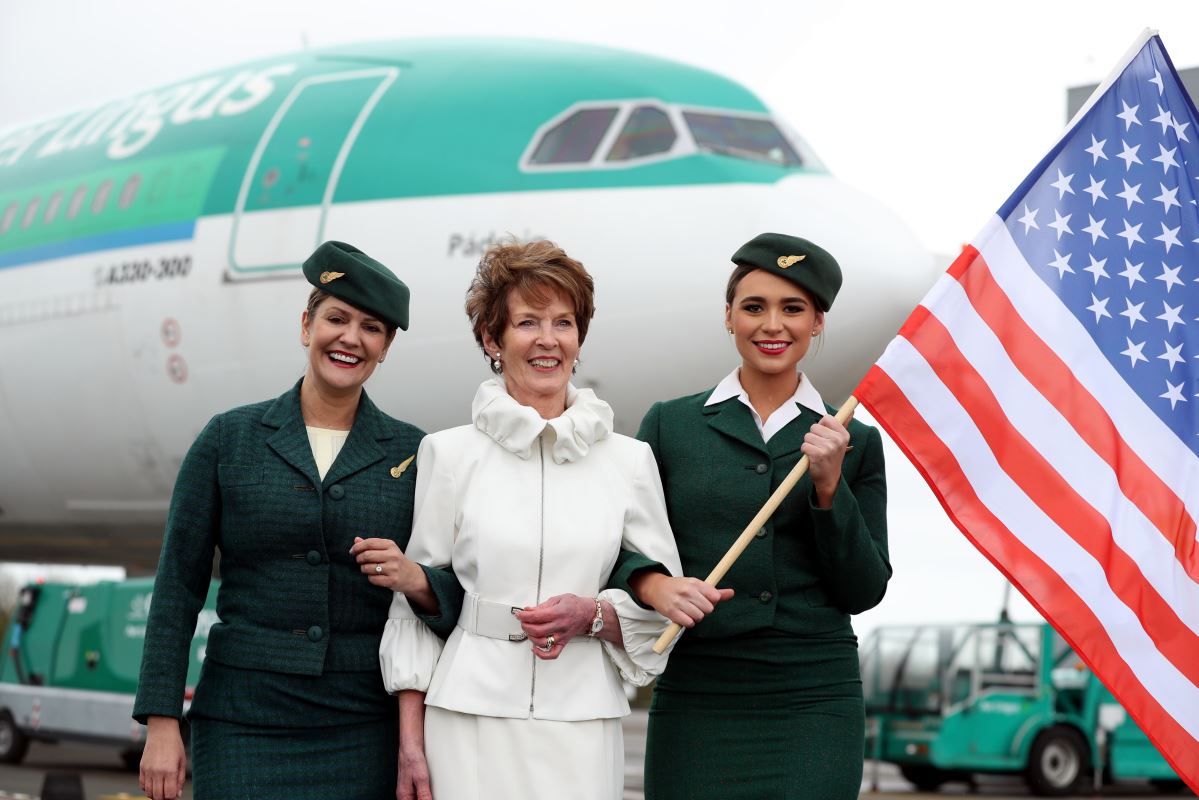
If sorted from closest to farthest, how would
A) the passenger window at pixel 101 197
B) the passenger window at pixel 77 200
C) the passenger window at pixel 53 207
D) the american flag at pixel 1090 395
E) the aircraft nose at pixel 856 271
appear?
the american flag at pixel 1090 395
the aircraft nose at pixel 856 271
the passenger window at pixel 101 197
the passenger window at pixel 77 200
the passenger window at pixel 53 207

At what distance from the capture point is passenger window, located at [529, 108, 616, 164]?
820 centimetres

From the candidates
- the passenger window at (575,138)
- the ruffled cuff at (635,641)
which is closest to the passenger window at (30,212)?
the passenger window at (575,138)

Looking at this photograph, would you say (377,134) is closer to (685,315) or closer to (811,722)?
(685,315)

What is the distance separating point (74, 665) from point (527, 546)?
1014 cm

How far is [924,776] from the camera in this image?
14117 millimetres

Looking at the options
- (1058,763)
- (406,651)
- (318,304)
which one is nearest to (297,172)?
(318,304)

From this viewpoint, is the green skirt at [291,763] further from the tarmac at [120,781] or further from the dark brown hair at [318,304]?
the tarmac at [120,781]

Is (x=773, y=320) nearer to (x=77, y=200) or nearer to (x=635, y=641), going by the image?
(x=635, y=641)

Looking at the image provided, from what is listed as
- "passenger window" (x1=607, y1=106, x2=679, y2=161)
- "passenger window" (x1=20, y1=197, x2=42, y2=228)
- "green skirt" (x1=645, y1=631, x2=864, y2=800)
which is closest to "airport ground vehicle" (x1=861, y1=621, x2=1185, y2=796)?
"passenger window" (x1=607, y1=106, x2=679, y2=161)

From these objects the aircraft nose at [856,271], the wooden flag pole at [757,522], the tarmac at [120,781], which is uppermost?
the aircraft nose at [856,271]

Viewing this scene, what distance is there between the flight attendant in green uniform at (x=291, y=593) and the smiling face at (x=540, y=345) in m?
0.33

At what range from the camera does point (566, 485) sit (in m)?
3.07

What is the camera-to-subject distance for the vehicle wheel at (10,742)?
508 inches

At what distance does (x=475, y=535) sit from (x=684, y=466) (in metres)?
0.54
